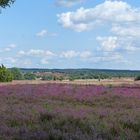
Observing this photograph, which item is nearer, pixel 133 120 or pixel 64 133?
pixel 64 133

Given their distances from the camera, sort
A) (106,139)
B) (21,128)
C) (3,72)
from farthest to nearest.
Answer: (3,72) < (21,128) < (106,139)

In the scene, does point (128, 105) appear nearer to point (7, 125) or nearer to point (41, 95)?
point (41, 95)

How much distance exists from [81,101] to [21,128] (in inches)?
639

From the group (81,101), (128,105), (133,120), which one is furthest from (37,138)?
(81,101)

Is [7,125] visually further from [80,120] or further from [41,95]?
[41,95]

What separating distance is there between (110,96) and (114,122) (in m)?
17.5

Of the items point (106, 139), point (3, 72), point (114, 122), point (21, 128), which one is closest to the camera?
point (106, 139)

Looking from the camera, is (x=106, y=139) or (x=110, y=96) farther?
(x=110, y=96)

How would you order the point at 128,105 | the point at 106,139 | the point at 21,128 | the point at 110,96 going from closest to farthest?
the point at 106,139, the point at 21,128, the point at 128,105, the point at 110,96

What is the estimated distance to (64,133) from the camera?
1138 centimetres

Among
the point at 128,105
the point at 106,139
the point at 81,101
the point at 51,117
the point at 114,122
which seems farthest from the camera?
the point at 81,101

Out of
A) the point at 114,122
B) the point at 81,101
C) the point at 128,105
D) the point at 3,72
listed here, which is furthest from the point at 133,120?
the point at 3,72

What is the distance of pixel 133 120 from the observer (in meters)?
14.3

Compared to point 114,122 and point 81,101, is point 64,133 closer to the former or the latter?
point 114,122
